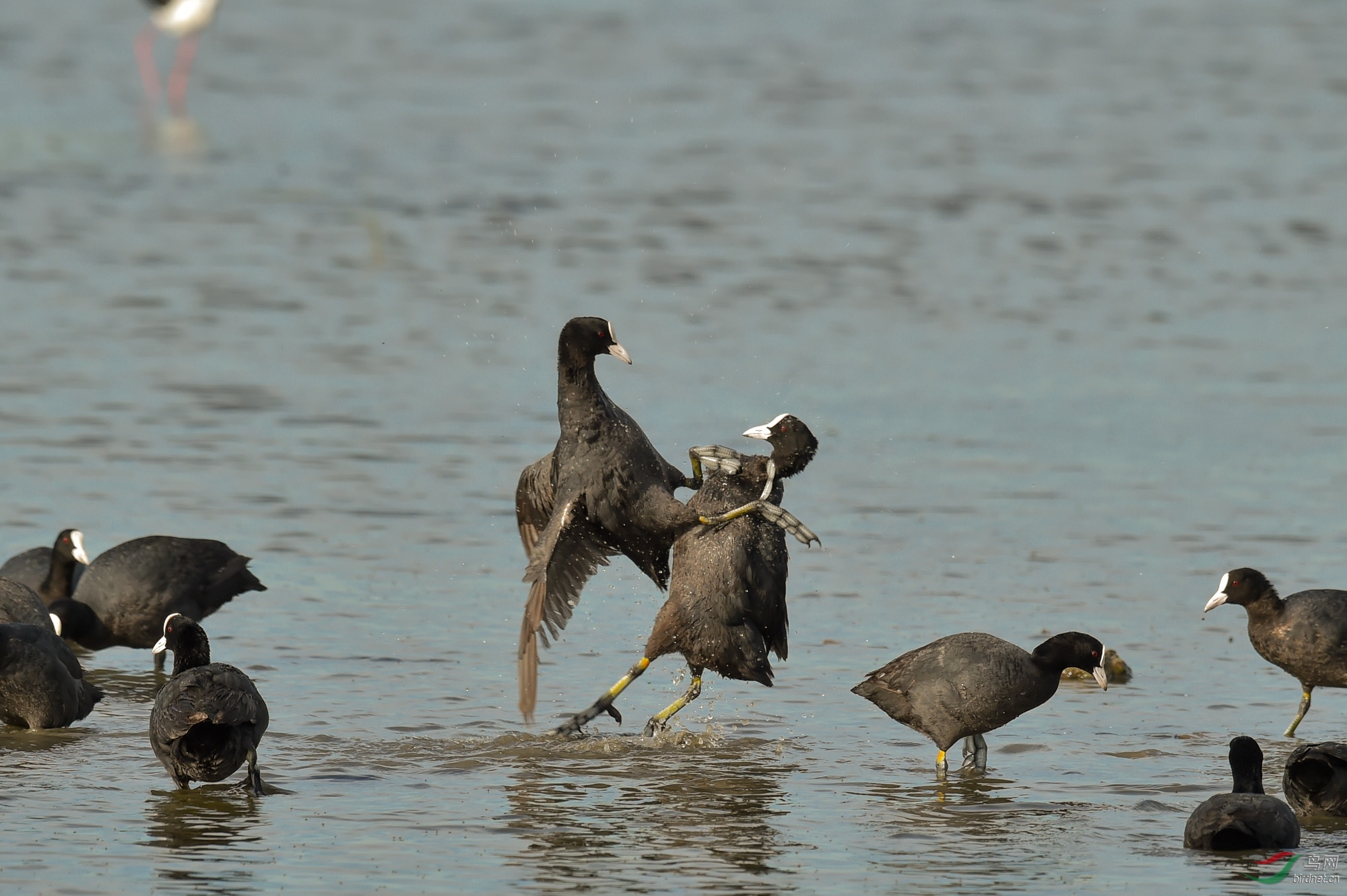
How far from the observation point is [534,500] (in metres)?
11.2

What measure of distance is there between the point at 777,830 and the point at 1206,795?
1.87 m

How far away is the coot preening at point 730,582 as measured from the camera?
10109 millimetres

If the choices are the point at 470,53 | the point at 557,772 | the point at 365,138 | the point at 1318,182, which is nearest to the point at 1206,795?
the point at 557,772

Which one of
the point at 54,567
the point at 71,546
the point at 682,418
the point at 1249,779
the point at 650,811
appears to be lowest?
the point at 650,811

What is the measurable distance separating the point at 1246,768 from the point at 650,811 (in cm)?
238

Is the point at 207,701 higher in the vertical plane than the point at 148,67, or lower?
lower

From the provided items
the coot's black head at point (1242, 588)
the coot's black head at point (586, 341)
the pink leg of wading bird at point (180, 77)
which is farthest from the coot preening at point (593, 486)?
the pink leg of wading bird at point (180, 77)

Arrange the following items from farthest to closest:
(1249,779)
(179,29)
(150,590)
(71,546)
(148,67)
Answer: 1. (148,67)
2. (179,29)
3. (71,546)
4. (150,590)
5. (1249,779)

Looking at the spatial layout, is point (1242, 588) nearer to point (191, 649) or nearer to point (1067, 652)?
point (1067, 652)

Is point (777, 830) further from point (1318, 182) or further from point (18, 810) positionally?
point (1318, 182)

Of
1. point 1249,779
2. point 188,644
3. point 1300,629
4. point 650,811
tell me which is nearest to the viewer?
point 1249,779

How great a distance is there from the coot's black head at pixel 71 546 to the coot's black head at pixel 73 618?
534 mm

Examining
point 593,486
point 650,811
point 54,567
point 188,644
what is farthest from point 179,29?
point 650,811

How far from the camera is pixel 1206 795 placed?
28.6 ft
